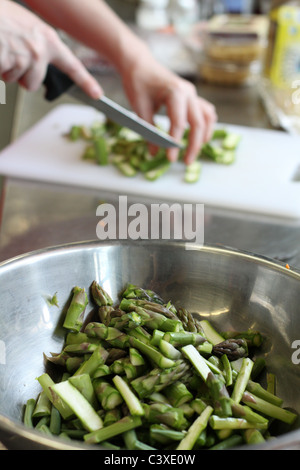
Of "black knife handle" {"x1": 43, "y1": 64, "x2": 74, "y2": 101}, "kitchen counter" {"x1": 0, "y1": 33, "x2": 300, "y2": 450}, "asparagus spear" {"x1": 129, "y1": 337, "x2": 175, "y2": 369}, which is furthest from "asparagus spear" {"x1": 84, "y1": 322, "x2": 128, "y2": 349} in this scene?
"black knife handle" {"x1": 43, "y1": 64, "x2": 74, "y2": 101}

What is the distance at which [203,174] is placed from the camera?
75.0 inches

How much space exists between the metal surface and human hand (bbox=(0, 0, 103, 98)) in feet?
0.37

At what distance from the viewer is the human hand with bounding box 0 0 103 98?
5.31ft

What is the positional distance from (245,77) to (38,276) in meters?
2.20

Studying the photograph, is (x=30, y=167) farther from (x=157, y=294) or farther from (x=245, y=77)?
(x=245, y=77)

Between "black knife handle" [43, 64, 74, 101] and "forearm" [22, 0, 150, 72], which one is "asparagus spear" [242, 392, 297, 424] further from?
"forearm" [22, 0, 150, 72]

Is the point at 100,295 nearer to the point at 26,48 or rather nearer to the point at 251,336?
the point at 251,336

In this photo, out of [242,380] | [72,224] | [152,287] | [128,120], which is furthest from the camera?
[128,120]

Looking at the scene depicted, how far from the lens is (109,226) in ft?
5.16

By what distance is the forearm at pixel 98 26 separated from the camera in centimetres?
208

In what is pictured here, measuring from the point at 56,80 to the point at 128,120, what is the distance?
0.87 ft

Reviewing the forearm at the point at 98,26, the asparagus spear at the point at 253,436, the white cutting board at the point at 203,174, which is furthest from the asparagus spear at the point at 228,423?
the forearm at the point at 98,26

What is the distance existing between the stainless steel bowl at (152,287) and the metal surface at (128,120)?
83cm

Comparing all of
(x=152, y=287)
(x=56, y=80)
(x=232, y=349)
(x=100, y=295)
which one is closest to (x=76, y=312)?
(x=100, y=295)
